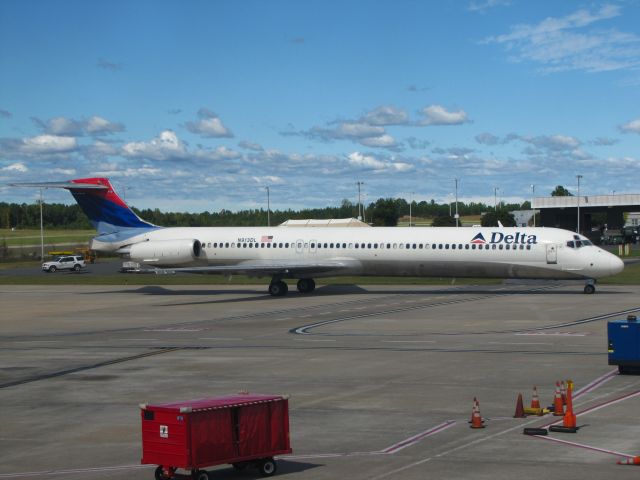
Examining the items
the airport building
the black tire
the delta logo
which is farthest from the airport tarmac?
the airport building

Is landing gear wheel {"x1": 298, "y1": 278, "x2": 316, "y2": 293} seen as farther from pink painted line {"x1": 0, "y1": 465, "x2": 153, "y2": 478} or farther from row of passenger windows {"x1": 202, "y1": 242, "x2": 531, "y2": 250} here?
pink painted line {"x1": 0, "y1": 465, "x2": 153, "y2": 478}

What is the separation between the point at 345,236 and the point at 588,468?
122ft

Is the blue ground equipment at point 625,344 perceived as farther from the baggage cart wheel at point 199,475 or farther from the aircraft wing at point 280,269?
the aircraft wing at point 280,269

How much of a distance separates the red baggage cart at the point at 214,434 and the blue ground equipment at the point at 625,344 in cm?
1088

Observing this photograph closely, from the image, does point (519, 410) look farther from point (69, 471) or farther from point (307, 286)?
point (307, 286)

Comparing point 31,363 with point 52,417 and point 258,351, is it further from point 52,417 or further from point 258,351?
point 52,417

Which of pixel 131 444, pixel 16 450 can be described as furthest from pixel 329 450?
pixel 16 450

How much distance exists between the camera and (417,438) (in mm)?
15789

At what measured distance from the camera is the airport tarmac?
14406mm

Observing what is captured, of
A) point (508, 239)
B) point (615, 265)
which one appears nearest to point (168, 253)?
point (508, 239)

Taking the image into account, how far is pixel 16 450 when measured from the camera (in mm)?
15539

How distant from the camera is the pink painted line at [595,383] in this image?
1986cm

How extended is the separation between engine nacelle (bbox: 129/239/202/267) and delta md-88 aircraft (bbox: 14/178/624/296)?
58mm

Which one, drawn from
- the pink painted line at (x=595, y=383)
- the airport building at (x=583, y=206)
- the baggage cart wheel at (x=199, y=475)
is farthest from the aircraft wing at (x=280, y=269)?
the airport building at (x=583, y=206)
